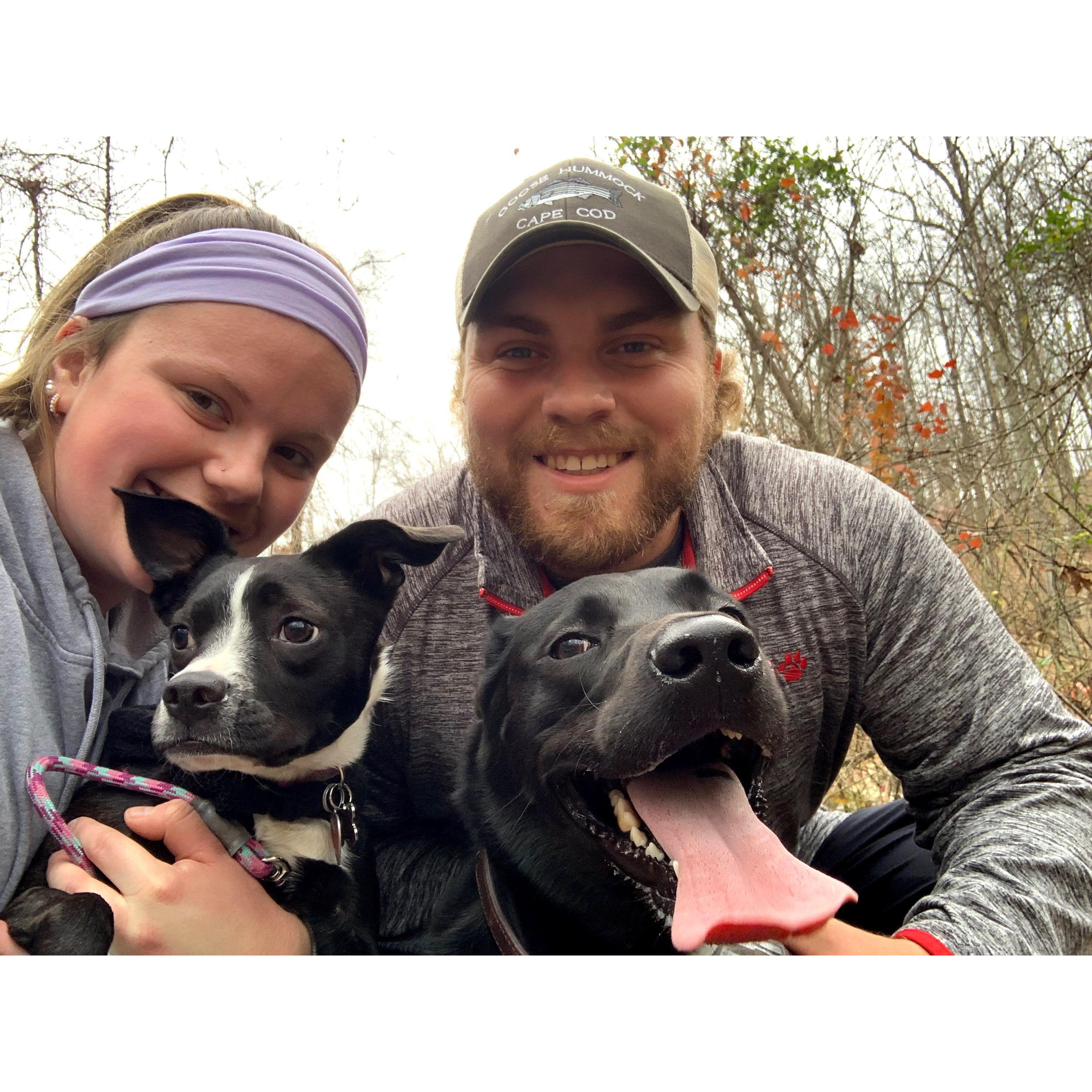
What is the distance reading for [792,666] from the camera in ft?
5.32

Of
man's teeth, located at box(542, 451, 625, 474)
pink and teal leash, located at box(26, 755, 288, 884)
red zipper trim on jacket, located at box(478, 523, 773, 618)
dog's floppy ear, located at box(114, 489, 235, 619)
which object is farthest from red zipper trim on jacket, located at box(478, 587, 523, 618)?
pink and teal leash, located at box(26, 755, 288, 884)

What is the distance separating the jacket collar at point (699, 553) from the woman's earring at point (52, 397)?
0.83 meters

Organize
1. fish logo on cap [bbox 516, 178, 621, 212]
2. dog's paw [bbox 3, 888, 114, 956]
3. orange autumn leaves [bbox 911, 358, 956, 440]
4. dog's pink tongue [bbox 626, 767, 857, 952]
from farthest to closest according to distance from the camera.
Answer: orange autumn leaves [bbox 911, 358, 956, 440] < fish logo on cap [bbox 516, 178, 621, 212] < dog's paw [bbox 3, 888, 114, 956] < dog's pink tongue [bbox 626, 767, 857, 952]

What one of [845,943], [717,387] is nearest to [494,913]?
[845,943]

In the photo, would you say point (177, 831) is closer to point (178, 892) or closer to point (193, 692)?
point (178, 892)

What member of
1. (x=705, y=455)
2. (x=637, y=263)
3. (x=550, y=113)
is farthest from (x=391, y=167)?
(x=705, y=455)

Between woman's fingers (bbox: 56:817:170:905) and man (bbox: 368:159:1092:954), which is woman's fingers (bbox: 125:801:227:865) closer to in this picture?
woman's fingers (bbox: 56:817:170:905)

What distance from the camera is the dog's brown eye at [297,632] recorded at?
4.88 feet

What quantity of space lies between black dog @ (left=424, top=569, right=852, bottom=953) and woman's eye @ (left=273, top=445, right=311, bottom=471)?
543 millimetres

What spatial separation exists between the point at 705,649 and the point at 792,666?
0.59 meters

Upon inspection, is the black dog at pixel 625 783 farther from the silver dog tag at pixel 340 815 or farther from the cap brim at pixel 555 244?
the cap brim at pixel 555 244

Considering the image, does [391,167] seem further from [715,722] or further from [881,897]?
[881,897]

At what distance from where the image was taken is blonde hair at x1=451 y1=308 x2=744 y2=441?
1675 mm
